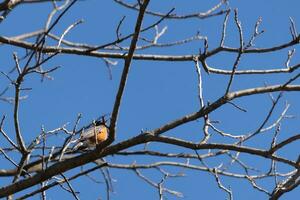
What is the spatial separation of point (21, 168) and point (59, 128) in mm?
329

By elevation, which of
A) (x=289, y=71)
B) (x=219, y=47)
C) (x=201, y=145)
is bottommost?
(x=201, y=145)

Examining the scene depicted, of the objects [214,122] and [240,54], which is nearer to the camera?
[240,54]

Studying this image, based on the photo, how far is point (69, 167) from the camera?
→ 3.07 meters

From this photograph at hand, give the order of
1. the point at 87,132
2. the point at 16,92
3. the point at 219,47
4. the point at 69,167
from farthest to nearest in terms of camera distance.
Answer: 1. the point at 87,132
2. the point at 219,47
3. the point at 69,167
4. the point at 16,92

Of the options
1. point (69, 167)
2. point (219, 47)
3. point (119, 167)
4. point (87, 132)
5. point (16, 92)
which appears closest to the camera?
point (16, 92)

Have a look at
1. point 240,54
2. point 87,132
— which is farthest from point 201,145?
point 87,132

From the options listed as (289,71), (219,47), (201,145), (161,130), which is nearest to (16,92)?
(161,130)

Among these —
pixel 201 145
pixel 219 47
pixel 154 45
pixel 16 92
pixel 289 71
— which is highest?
pixel 154 45

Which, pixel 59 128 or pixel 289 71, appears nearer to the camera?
pixel 289 71

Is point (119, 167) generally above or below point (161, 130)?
above

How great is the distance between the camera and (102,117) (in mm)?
3244

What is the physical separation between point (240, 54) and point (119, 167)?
1.63m

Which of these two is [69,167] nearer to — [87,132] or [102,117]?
[102,117]

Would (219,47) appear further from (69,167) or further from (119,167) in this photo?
(119,167)
